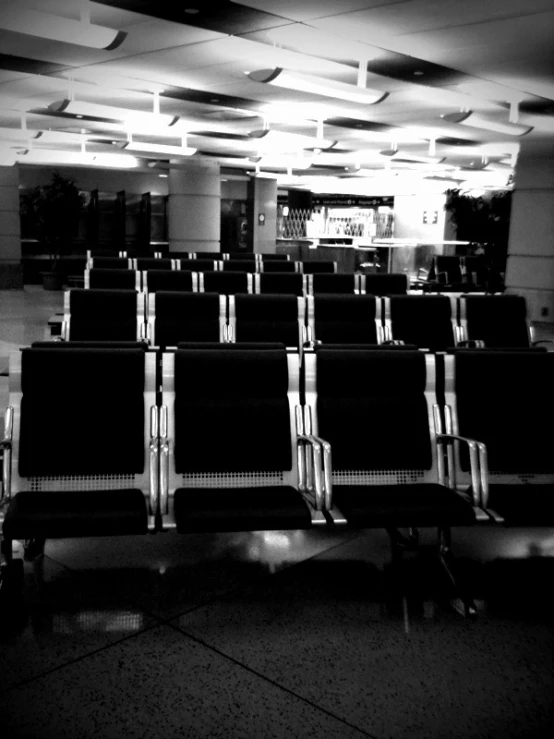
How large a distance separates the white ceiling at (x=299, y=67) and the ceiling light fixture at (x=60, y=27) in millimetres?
54

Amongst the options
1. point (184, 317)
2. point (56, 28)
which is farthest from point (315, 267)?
point (56, 28)

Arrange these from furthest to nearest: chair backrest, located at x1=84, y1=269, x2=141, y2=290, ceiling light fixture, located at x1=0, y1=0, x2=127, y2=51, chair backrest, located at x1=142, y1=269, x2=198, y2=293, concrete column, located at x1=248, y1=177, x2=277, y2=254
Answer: concrete column, located at x1=248, y1=177, x2=277, y2=254 → chair backrest, located at x1=142, y1=269, x2=198, y2=293 → chair backrest, located at x1=84, y1=269, x2=141, y2=290 → ceiling light fixture, located at x1=0, y1=0, x2=127, y2=51

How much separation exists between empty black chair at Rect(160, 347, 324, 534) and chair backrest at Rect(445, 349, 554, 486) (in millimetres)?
798

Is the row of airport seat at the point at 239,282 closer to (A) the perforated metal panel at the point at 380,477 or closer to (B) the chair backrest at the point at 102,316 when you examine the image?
(B) the chair backrest at the point at 102,316

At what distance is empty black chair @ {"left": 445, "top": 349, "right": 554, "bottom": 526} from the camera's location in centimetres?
345

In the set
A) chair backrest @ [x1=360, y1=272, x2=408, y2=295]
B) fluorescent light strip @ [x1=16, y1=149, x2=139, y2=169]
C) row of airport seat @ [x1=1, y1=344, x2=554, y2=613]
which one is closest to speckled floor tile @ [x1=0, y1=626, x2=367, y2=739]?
row of airport seat @ [x1=1, y1=344, x2=554, y2=613]

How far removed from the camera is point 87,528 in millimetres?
2660

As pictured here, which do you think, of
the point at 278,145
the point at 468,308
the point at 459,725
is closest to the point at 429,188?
the point at 278,145

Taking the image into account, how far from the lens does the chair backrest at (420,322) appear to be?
631cm

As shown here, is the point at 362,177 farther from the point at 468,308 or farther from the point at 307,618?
the point at 307,618

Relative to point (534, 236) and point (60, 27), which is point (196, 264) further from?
point (534, 236)

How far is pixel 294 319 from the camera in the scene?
6117 mm

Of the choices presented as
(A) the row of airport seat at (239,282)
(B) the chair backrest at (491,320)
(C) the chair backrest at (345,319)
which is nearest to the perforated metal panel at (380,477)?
(C) the chair backrest at (345,319)

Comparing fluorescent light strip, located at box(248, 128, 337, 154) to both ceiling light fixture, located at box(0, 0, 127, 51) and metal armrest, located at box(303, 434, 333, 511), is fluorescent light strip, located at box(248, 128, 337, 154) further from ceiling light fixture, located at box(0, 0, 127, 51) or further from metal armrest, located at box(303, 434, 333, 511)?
metal armrest, located at box(303, 434, 333, 511)
